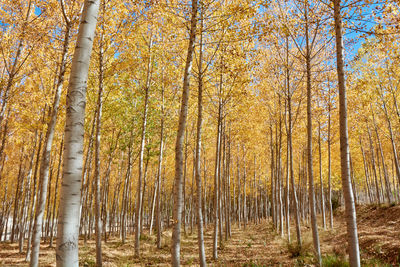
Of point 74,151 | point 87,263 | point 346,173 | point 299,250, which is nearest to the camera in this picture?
point 74,151

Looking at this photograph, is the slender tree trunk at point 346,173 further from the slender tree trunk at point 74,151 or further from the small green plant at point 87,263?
the small green plant at point 87,263

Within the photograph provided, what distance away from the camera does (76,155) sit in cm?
284

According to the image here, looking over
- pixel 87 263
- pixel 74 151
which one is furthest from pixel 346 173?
pixel 87 263

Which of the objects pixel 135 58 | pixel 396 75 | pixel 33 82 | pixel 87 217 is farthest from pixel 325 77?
pixel 87 217

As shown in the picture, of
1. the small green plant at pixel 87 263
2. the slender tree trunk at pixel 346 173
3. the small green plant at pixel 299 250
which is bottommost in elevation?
the small green plant at pixel 87 263

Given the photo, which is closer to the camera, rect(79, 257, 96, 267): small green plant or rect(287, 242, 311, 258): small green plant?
rect(79, 257, 96, 267): small green plant

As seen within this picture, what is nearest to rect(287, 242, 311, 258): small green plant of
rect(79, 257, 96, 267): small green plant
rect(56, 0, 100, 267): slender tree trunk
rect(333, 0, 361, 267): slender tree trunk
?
rect(333, 0, 361, 267): slender tree trunk

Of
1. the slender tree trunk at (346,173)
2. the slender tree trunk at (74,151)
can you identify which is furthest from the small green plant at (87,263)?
the slender tree trunk at (346,173)

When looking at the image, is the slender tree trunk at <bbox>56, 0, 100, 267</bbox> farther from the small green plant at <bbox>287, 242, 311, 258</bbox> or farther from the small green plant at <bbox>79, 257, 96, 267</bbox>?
the small green plant at <bbox>287, 242, 311, 258</bbox>

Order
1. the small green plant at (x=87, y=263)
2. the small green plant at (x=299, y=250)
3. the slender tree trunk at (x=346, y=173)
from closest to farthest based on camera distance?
the slender tree trunk at (x=346, y=173) < the small green plant at (x=87, y=263) < the small green plant at (x=299, y=250)

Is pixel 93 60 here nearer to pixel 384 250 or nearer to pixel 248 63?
pixel 248 63

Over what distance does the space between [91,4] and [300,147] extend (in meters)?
19.8

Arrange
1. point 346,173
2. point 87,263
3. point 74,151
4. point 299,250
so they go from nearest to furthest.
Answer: point 74,151 → point 346,173 → point 87,263 → point 299,250

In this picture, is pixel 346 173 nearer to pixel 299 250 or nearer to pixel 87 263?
pixel 299 250
